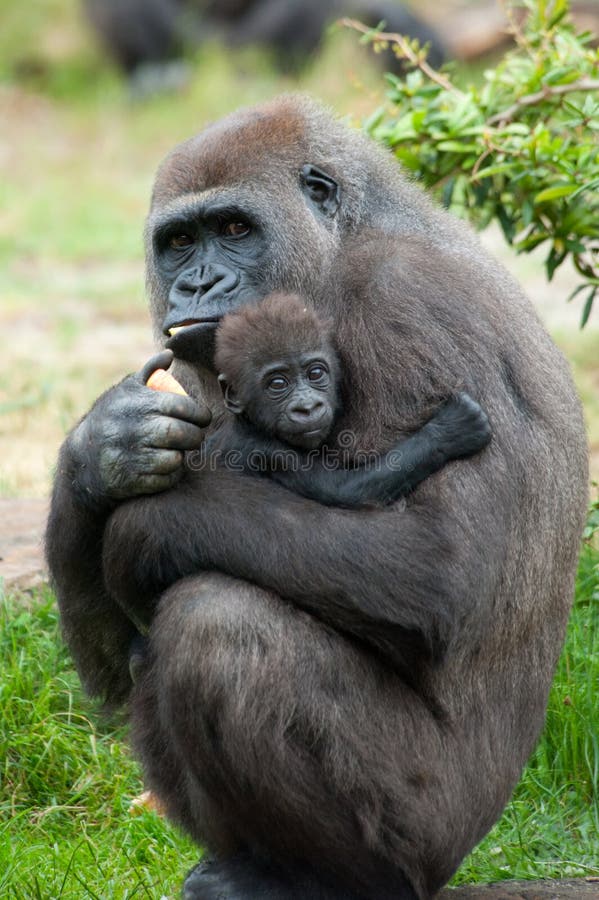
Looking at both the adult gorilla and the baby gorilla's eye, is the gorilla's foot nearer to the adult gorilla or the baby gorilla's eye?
the adult gorilla

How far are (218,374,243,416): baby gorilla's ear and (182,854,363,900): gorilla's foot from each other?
1254mm

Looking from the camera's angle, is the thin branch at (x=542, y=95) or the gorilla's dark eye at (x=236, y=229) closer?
the gorilla's dark eye at (x=236, y=229)

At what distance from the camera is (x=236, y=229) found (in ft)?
13.3

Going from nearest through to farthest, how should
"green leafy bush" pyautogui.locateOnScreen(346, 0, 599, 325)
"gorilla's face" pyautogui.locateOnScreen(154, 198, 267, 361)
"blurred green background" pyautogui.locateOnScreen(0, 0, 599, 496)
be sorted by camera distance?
"gorilla's face" pyautogui.locateOnScreen(154, 198, 267, 361) → "green leafy bush" pyautogui.locateOnScreen(346, 0, 599, 325) → "blurred green background" pyautogui.locateOnScreen(0, 0, 599, 496)

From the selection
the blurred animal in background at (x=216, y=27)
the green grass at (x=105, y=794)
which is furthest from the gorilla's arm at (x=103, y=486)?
the blurred animal in background at (x=216, y=27)

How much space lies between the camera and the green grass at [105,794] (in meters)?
4.10

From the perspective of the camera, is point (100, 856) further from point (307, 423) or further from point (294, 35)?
point (294, 35)

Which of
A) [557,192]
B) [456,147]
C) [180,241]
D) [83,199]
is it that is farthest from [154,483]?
[83,199]

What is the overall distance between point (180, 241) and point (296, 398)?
91cm

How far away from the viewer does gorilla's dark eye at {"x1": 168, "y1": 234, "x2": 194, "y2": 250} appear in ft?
13.5

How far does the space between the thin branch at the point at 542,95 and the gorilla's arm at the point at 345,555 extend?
2.66m

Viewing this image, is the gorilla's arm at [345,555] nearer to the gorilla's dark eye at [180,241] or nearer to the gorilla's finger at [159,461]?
the gorilla's finger at [159,461]

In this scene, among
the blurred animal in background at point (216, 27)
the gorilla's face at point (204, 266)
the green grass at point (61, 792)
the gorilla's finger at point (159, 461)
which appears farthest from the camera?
the blurred animal in background at point (216, 27)

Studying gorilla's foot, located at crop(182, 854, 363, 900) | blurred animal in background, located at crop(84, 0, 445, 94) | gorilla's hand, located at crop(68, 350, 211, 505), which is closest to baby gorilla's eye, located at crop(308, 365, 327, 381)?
gorilla's hand, located at crop(68, 350, 211, 505)
